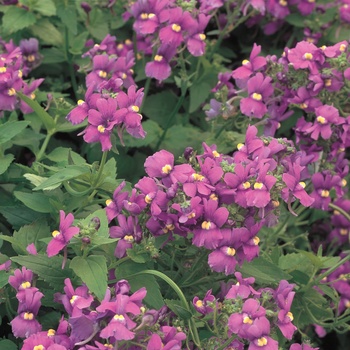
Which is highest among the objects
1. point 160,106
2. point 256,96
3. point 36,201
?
point 256,96

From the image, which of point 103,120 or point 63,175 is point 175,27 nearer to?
point 103,120

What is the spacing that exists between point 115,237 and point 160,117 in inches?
56.7

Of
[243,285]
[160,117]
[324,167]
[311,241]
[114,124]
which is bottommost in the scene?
[311,241]

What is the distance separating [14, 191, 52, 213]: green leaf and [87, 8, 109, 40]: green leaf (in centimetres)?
139

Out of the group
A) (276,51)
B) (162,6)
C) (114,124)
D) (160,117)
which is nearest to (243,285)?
(114,124)

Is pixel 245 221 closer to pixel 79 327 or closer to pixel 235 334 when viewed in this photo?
pixel 235 334

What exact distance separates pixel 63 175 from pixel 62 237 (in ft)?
0.86

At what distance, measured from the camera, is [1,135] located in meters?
2.84

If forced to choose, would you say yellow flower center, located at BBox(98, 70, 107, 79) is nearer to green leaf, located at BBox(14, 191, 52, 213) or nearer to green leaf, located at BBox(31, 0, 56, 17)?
green leaf, located at BBox(31, 0, 56, 17)

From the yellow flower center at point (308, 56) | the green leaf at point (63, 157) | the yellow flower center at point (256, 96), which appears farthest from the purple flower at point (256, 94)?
the green leaf at point (63, 157)

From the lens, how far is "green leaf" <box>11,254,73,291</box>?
2.42 metres

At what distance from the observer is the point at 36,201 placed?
2723 mm

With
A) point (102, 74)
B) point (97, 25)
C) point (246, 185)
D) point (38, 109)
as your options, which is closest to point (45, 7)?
point (97, 25)

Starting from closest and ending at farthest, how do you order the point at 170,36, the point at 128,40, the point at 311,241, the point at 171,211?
1. the point at 171,211
2. the point at 170,36
3. the point at 128,40
4. the point at 311,241
